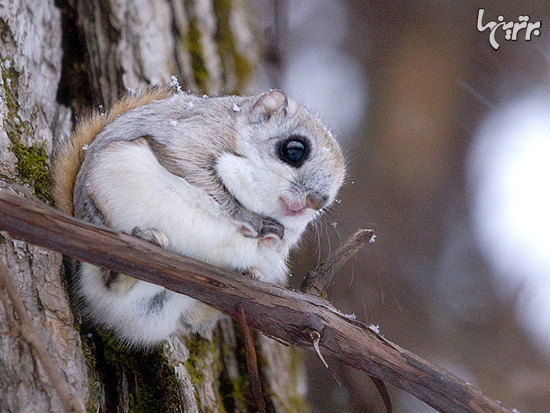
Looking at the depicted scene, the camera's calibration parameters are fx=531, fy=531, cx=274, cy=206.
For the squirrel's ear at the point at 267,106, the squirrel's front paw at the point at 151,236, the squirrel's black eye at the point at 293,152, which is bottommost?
the squirrel's front paw at the point at 151,236

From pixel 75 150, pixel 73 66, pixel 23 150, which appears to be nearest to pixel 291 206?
pixel 75 150

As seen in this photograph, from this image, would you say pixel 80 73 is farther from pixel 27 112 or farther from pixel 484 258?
pixel 484 258

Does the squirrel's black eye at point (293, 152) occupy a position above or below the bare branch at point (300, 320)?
above

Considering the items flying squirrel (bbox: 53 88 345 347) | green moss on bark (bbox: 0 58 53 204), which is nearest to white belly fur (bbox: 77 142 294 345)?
flying squirrel (bbox: 53 88 345 347)

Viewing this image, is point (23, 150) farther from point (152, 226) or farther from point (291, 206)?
point (291, 206)

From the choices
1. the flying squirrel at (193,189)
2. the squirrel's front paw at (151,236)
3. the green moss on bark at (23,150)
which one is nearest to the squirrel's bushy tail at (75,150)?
the flying squirrel at (193,189)

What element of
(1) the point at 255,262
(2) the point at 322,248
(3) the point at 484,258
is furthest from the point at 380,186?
(1) the point at 255,262

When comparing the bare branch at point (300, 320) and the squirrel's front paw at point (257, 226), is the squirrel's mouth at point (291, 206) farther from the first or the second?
the bare branch at point (300, 320)
